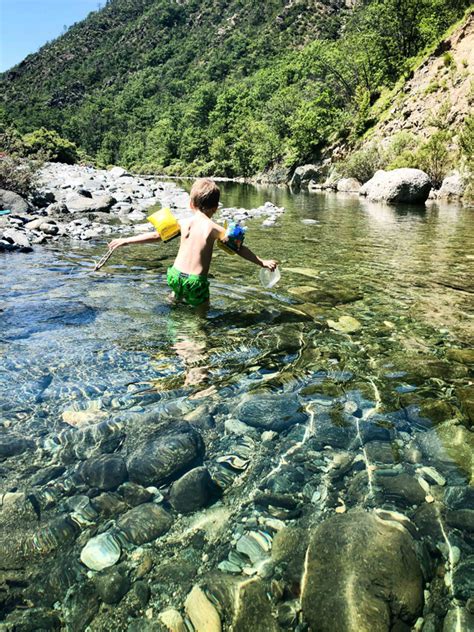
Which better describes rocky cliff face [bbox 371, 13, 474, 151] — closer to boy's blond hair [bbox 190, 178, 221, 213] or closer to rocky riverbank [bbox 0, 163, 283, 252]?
rocky riverbank [bbox 0, 163, 283, 252]

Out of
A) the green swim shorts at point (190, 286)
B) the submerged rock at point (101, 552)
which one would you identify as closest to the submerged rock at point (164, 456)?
the submerged rock at point (101, 552)

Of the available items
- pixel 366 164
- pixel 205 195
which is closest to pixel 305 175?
pixel 366 164

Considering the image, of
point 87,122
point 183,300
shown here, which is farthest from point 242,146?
point 87,122

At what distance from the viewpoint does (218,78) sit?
129875mm

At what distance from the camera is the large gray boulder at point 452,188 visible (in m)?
22.8

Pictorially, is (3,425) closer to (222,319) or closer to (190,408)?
(190,408)

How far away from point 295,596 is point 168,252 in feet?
27.0

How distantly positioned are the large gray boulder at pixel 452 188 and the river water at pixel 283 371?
1839 cm

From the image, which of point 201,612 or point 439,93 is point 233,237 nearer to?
point 201,612

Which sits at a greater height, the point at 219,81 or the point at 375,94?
the point at 219,81

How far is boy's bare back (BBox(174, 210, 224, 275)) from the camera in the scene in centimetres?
489

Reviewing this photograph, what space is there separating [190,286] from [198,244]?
0.49 m

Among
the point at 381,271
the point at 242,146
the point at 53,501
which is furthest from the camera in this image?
the point at 242,146

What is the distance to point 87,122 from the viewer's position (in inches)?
5123
